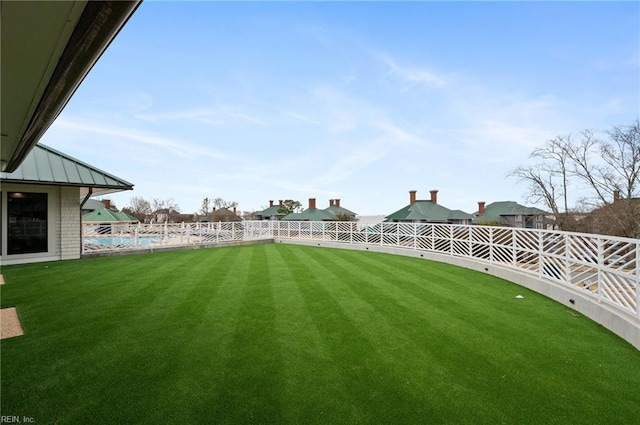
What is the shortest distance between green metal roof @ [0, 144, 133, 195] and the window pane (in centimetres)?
98

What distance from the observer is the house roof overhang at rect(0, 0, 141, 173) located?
1.79 metres

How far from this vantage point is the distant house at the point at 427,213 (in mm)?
25688

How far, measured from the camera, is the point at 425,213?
26.2m

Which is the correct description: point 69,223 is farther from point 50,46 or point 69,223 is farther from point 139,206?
point 139,206

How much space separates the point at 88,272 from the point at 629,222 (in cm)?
2808

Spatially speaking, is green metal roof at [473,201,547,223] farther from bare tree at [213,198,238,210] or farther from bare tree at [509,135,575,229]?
bare tree at [213,198,238,210]

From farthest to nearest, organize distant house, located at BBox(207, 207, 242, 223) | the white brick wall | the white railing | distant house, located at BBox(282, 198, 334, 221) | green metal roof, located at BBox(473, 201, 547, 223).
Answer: distant house, located at BBox(207, 207, 242, 223), distant house, located at BBox(282, 198, 334, 221), green metal roof, located at BBox(473, 201, 547, 223), the white brick wall, the white railing

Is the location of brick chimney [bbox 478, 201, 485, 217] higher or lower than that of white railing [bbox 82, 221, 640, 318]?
higher

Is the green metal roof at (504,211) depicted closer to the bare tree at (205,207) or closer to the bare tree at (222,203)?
the bare tree at (222,203)

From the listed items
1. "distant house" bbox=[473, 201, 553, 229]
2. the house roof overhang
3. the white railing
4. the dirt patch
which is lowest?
the dirt patch

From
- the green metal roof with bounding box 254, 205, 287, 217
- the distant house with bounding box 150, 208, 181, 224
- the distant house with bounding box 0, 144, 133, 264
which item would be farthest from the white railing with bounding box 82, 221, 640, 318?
the distant house with bounding box 150, 208, 181, 224

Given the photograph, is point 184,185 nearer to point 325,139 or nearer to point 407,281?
point 325,139

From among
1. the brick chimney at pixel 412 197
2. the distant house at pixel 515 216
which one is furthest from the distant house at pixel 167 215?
the distant house at pixel 515 216

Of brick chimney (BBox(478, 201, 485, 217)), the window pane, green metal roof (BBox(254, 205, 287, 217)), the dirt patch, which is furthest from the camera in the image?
green metal roof (BBox(254, 205, 287, 217))
